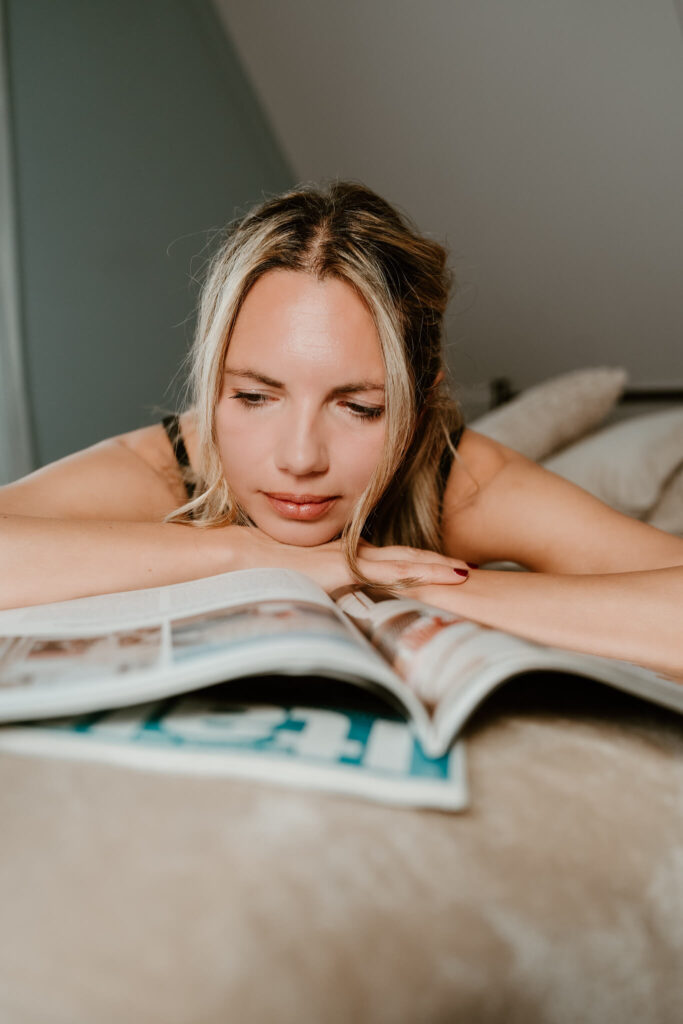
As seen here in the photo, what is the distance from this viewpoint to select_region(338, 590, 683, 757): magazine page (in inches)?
18.7

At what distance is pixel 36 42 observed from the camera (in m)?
2.08

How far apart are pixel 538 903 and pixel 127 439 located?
3.28ft

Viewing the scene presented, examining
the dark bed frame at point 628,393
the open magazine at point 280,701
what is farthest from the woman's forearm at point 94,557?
the dark bed frame at point 628,393

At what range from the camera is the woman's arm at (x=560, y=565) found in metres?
0.76

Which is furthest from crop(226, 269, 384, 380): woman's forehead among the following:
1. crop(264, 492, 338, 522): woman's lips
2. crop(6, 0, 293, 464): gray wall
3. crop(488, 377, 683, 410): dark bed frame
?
crop(488, 377, 683, 410): dark bed frame

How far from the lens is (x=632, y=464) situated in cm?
172

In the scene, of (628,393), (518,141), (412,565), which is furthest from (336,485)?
(628,393)

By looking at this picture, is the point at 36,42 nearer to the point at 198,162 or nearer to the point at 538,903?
the point at 198,162

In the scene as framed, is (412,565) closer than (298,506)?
Yes

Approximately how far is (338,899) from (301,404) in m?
0.64

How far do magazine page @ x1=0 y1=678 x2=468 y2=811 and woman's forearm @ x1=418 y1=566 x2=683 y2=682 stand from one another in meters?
0.26

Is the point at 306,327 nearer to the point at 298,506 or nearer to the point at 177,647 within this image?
the point at 298,506

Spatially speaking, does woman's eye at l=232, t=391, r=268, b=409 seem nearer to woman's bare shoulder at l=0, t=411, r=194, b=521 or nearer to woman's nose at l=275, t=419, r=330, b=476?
woman's nose at l=275, t=419, r=330, b=476

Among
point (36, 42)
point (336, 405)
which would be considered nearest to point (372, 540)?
point (336, 405)
